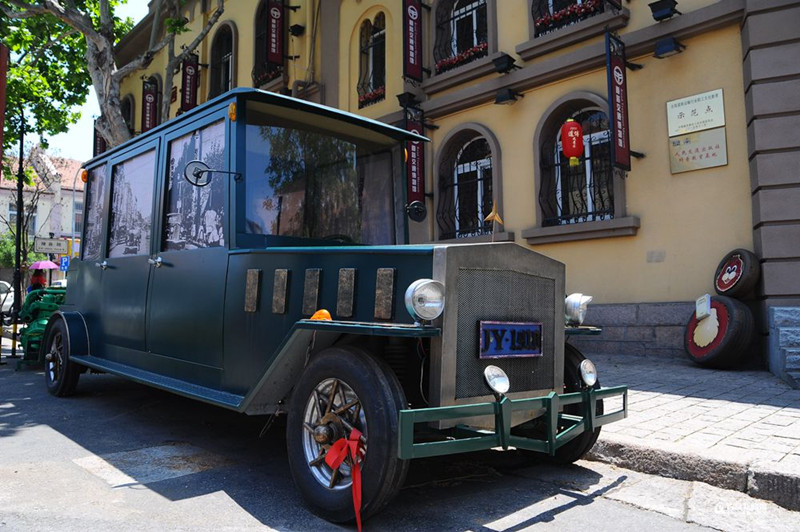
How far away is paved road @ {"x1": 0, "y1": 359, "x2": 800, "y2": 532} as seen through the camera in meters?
3.00

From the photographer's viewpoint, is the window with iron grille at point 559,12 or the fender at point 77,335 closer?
the fender at point 77,335

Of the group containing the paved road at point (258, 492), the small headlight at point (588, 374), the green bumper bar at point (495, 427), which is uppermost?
the small headlight at point (588, 374)

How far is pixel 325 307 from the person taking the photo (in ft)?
11.3

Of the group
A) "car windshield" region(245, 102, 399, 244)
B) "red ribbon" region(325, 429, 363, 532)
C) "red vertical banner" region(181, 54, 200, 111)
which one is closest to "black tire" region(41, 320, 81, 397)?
"car windshield" region(245, 102, 399, 244)

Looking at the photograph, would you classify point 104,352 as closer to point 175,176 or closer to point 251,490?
point 175,176

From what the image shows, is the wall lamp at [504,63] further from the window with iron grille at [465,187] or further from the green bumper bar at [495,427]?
the green bumper bar at [495,427]

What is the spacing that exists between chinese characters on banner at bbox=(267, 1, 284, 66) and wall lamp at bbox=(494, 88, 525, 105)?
255 inches

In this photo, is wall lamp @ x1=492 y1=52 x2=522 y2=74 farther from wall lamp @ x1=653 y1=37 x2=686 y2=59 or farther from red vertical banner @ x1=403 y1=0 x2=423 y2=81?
wall lamp @ x1=653 y1=37 x2=686 y2=59

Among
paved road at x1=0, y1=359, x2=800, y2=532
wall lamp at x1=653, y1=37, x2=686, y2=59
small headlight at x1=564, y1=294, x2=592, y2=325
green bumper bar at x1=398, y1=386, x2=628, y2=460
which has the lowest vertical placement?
paved road at x1=0, y1=359, x2=800, y2=532

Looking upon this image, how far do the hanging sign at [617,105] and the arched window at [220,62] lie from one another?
12.5m

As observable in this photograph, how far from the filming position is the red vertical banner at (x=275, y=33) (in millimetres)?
14422

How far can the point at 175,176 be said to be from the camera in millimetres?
4961

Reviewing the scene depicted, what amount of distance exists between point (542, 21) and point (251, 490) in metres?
9.10

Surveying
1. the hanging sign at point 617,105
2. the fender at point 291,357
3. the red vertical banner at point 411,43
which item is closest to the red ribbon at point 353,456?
the fender at point 291,357
